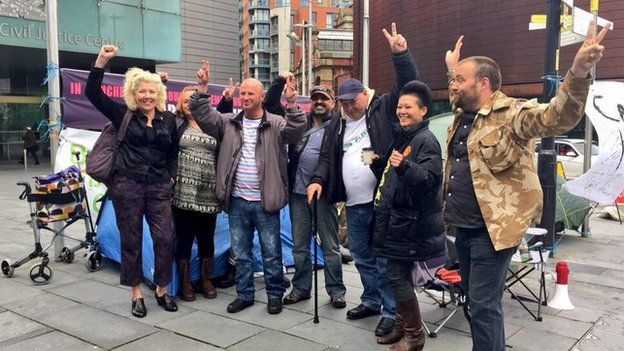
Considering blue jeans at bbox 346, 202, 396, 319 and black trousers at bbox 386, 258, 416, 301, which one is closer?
black trousers at bbox 386, 258, 416, 301

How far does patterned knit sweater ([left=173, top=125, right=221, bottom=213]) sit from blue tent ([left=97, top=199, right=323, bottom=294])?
61 centimetres

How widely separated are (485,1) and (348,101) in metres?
30.2

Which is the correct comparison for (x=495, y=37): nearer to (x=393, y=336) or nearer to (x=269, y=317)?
(x=269, y=317)

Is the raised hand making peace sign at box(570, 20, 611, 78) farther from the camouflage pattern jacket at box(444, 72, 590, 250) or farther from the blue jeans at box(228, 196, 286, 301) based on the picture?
the blue jeans at box(228, 196, 286, 301)

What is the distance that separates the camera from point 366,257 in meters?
4.29

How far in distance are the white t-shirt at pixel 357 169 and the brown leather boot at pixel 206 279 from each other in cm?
159

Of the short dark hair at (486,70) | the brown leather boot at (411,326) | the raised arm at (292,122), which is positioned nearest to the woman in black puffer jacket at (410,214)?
the brown leather boot at (411,326)

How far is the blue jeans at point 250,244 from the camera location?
4.56m

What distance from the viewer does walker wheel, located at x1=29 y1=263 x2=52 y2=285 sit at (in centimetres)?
538

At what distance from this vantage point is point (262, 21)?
101688mm

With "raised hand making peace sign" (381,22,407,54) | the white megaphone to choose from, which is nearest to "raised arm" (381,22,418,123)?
"raised hand making peace sign" (381,22,407,54)

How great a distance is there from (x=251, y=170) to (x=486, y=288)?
2.31m

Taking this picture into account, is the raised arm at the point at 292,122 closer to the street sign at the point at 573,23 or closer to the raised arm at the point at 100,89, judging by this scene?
the raised arm at the point at 100,89

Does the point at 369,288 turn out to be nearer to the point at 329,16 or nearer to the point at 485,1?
the point at 485,1
